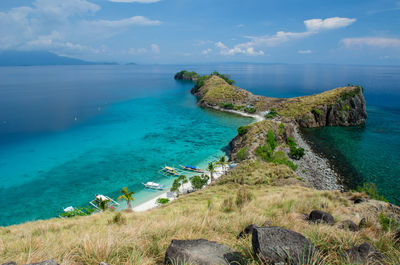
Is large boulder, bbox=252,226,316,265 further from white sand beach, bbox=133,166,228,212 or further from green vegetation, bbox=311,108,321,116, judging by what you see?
green vegetation, bbox=311,108,321,116

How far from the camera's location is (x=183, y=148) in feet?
147

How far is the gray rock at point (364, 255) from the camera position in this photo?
3.71m

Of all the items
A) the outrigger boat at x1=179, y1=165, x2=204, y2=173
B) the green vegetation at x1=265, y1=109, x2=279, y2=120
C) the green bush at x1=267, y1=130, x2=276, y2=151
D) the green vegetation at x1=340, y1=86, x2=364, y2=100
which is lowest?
the outrigger boat at x1=179, y1=165, x2=204, y2=173

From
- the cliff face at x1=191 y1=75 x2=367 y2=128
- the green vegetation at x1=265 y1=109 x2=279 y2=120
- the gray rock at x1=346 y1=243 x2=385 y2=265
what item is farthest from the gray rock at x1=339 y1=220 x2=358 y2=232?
the green vegetation at x1=265 y1=109 x2=279 y2=120

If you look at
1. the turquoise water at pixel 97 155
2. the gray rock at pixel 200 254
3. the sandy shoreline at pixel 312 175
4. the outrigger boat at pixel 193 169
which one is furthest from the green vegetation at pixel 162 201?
the gray rock at pixel 200 254

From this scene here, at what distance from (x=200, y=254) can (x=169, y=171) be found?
31.0 m

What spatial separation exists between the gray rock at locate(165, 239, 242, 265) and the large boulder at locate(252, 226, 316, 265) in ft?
1.57

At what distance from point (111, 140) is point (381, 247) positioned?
2010 inches

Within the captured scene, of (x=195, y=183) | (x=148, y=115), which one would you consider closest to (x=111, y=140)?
(x=148, y=115)

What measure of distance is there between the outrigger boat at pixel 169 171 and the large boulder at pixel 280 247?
30279 millimetres

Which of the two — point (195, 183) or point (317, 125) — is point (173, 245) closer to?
point (195, 183)

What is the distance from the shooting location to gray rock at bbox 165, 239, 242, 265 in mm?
3590

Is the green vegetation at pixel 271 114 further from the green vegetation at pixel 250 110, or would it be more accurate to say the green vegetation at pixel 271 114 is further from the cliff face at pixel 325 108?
the green vegetation at pixel 250 110

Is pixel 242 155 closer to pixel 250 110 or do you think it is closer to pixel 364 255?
pixel 364 255
